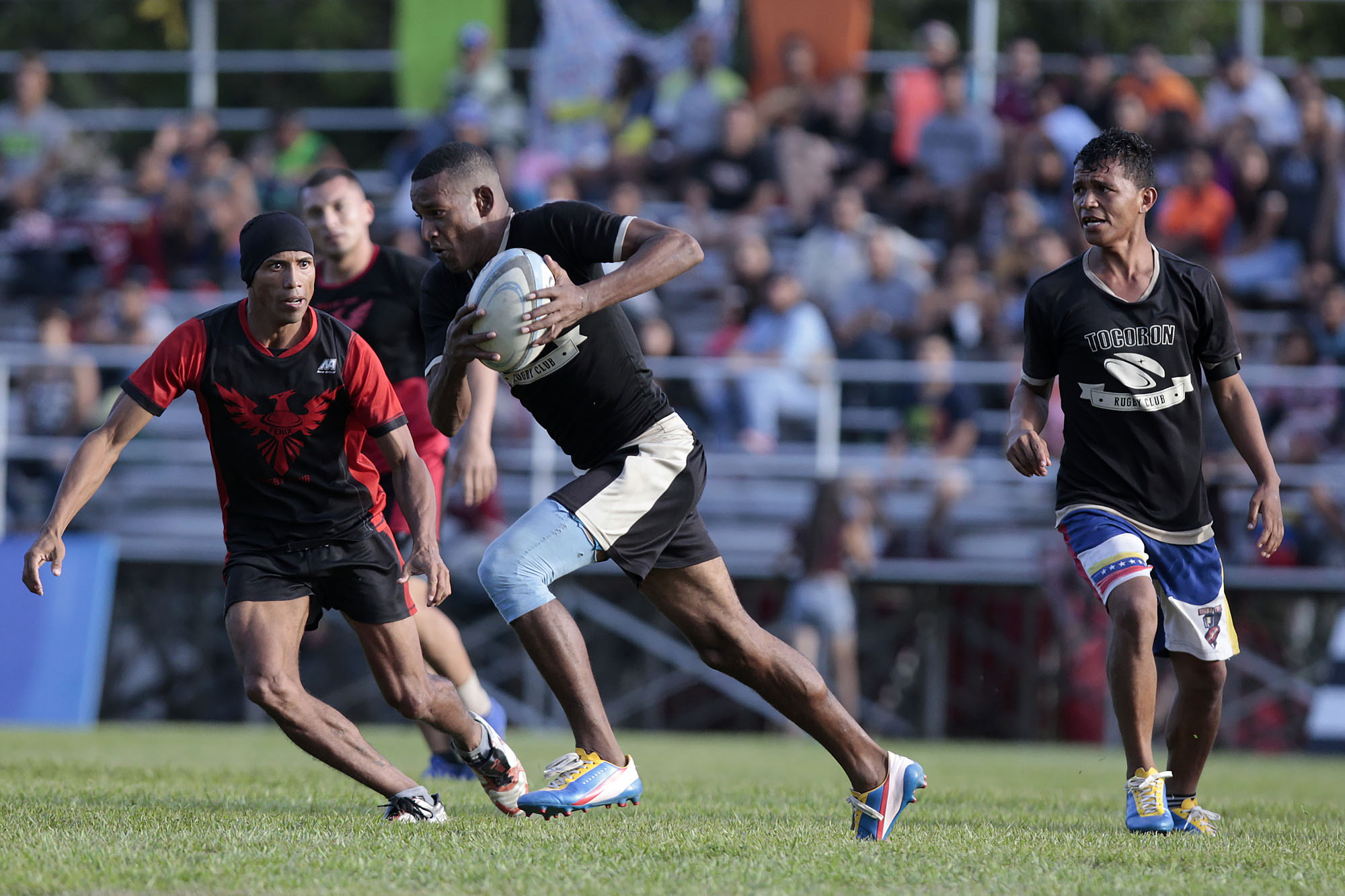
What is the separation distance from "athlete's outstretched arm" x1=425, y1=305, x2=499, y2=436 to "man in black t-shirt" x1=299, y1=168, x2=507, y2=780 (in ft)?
4.83

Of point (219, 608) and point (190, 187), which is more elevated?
point (190, 187)

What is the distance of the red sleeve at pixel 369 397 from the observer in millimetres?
5578

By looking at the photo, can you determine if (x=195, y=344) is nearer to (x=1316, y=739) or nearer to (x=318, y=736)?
(x=318, y=736)

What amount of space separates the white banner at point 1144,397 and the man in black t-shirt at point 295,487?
2544mm

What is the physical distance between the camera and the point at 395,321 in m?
7.07

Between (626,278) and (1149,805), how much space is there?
107 inches

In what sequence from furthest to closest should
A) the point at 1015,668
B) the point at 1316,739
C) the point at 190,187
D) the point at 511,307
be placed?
the point at 190,187, the point at 1015,668, the point at 1316,739, the point at 511,307

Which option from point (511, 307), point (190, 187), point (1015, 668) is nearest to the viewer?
point (511, 307)

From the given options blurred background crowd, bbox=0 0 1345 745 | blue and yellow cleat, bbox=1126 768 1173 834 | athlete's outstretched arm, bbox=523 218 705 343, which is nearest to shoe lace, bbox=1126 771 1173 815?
blue and yellow cleat, bbox=1126 768 1173 834

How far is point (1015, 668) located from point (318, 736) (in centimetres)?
933

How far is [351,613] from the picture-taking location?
5.70 m

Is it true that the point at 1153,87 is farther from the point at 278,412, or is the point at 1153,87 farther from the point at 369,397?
the point at 278,412

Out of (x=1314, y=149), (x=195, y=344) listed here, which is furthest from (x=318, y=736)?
(x=1314, y=149)

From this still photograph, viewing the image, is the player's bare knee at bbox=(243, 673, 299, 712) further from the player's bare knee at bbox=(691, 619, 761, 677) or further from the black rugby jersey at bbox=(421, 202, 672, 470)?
the player's bare knee at bbox=(691, 619, 761, 677)
